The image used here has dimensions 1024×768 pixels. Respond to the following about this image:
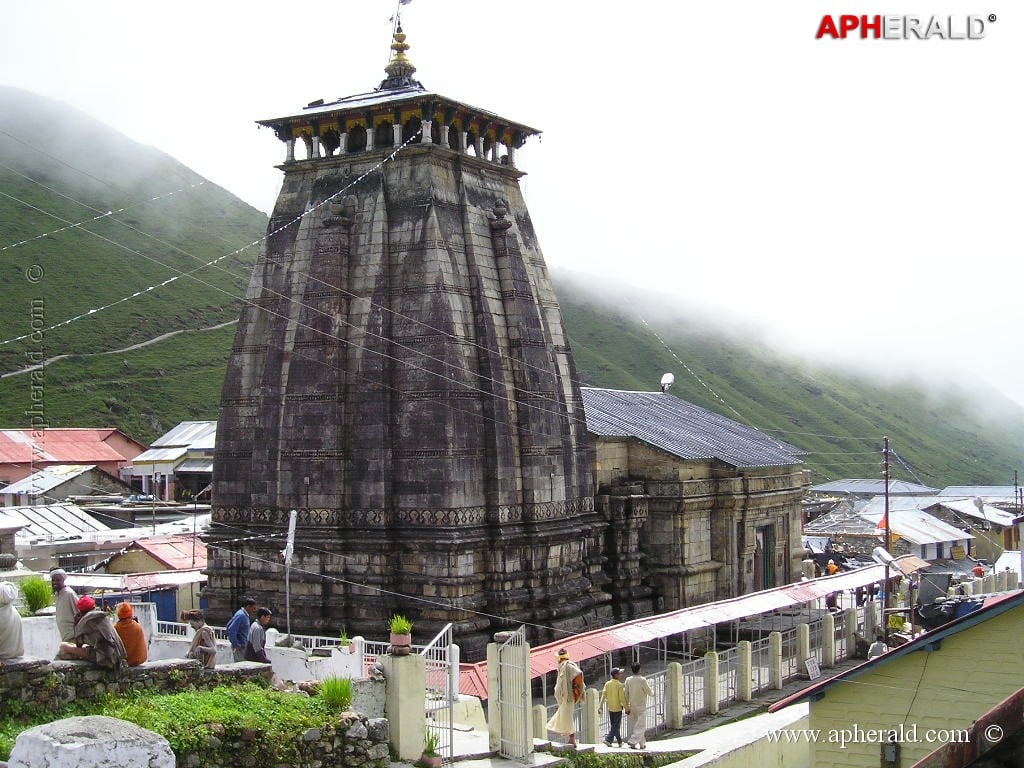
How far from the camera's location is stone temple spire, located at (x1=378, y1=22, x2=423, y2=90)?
30844mm

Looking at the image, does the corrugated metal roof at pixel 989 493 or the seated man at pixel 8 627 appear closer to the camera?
the seated man at pixel 8 627

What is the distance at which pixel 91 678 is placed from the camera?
14.0 meters

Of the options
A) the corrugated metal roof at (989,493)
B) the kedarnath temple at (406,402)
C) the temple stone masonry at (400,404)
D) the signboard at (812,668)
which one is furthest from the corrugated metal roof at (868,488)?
the temple stone masonry at (400,404)

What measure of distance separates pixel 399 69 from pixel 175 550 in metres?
16.6

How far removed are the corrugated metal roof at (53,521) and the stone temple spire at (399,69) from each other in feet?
65.3

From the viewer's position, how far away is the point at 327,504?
2727cm

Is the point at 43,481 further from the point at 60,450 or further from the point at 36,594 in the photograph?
the point at 36,594

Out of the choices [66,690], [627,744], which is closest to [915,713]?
[627,744]

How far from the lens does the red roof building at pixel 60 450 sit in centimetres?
6325

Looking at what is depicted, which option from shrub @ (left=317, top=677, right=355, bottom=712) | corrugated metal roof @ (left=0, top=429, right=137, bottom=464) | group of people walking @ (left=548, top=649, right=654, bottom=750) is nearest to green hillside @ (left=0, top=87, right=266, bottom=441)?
corrugated metal roof @ (left=0, top=429, right=137, bottom=464)

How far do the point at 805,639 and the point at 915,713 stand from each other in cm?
1602

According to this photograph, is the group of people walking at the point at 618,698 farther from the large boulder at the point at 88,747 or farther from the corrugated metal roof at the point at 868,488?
the corrugated metal roof at the point at 868,488

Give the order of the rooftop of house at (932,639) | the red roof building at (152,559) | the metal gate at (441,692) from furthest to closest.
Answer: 1. the red roof building at (152,559)
2. the metal gate at (441,692)
3. the rooftop of house at (932,639)

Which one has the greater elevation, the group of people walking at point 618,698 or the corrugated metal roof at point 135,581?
the corrugated metal roof at point 135,581
